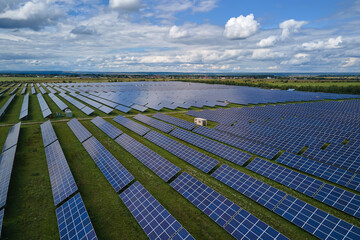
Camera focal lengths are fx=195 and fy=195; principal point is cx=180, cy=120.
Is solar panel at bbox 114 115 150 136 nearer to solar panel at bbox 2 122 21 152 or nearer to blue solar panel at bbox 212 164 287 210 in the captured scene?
solar panel at bbox 2 122 21 152

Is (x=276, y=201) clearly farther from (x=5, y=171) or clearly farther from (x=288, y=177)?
(x=5, y=171)

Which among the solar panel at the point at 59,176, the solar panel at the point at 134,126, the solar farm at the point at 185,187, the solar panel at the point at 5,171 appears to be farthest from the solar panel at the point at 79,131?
the solar panel at the point at 5,171

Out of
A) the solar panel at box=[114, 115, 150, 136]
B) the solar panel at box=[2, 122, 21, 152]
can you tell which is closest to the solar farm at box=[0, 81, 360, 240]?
the solar panel at box=[2, 122, 21, 152]

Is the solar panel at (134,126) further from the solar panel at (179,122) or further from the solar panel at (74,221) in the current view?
the solar panel at (74,221)

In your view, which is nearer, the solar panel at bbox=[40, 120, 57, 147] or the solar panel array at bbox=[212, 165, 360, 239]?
the solar panel array at bbox=[212, 165, 360, 239]

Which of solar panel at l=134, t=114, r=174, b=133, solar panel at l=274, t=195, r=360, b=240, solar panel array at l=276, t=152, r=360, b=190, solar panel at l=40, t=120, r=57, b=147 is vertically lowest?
solar panel at l=274, t=195, r=360, b=240
